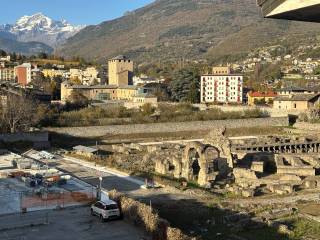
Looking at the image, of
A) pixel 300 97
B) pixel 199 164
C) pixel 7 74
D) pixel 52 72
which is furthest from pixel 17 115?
pixel 7 74

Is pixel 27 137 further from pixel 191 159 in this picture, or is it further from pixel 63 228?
pixel 63 228

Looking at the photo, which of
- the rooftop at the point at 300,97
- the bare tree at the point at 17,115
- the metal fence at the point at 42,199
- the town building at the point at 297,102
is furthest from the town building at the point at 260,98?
the metal fence at the point at 42,199

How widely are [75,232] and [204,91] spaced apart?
73280 millimetres

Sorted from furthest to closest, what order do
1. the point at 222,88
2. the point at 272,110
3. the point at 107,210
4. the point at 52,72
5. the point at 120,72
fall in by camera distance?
the point at 52,72
the point at 120,72
the point at 222,88
the point at 272,110
the point at 107,210

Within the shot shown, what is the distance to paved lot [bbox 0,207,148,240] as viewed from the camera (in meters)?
19.8

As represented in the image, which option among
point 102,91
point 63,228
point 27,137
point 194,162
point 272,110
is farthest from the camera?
point 102,91

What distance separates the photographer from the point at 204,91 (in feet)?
303

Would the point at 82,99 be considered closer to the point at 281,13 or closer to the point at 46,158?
the point at 46,158

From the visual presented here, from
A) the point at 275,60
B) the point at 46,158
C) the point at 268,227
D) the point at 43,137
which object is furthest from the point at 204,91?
the point at 275,60

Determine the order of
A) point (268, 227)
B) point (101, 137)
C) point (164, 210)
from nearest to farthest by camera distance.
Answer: point (268, 227) < point (164, 210) < point (101, 137)

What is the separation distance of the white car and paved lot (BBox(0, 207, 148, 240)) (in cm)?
24

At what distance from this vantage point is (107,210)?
21.5 meters

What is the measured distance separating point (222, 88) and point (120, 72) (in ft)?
87.1

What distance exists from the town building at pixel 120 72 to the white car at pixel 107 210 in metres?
87.4
